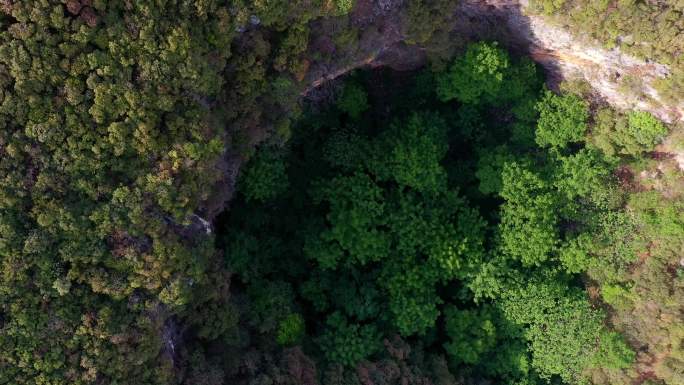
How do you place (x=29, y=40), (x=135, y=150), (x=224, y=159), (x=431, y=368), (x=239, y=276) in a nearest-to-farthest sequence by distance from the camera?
1. (x=29, y=40)
2. (x=135, y=150)
3. (x=224, y=159)
4. (x=239, y=276)
5. (x=431, y=368)

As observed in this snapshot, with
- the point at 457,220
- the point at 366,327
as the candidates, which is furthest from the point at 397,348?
the point at 457,220

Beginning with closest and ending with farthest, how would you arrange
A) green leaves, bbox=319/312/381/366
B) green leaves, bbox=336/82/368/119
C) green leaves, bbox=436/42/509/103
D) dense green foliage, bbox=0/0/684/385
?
dense green foliage, bbox=0/0/684/385
green leaves, bbox=319/312/381/366
green leaves, bbox=436/42/509/103
green leaves, bbox=336/82/368/119

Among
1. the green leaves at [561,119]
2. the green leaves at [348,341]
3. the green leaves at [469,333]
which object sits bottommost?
the green leaves at [469,333]

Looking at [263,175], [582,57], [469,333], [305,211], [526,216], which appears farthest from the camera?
[469,333]

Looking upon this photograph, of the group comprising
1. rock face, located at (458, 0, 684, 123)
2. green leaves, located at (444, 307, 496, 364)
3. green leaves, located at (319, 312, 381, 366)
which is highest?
rock face, located at (458, 0, 684, 123)

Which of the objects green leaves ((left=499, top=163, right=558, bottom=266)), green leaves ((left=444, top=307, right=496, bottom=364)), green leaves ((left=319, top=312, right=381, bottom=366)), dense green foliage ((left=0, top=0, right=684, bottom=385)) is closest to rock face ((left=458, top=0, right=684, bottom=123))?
dense green foliage ((left=0, top=0, right=684, bottom=385))

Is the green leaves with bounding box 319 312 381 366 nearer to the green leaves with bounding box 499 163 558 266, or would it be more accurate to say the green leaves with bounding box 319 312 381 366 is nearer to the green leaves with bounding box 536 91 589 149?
the green leaves with bounding box 499 163 558 266

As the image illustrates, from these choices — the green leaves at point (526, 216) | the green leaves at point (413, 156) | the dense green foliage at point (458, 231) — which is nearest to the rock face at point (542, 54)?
the dense green foliage at point (458, 231)

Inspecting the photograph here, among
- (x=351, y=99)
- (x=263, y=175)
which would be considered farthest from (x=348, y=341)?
(x=351, y=99)

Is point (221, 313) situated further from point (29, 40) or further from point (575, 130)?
point (575, 130)

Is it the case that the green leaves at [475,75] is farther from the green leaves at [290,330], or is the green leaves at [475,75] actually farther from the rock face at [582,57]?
the green leaves at [290,330]

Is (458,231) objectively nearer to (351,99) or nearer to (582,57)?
(351,99)
